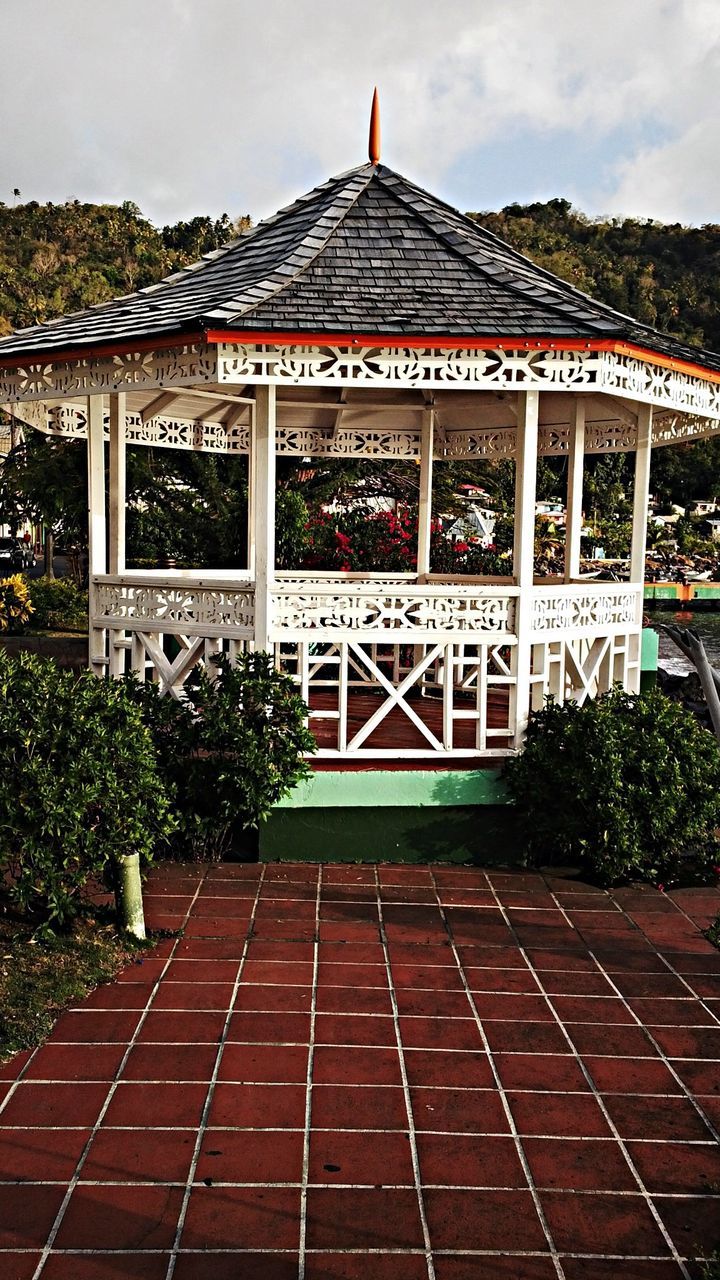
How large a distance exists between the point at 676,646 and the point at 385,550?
22.3 ft

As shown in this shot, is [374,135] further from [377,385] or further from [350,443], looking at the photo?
[377,385]

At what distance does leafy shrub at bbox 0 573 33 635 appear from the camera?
1425 centimetres

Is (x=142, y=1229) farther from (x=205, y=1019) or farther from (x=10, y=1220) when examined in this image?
(x=205, y=1019)

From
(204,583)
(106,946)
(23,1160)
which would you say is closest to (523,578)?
(204,583)

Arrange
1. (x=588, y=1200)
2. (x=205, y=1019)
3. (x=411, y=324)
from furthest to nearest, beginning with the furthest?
(x=411, y=324)
(x=205, y=1019)
(x=588, y=1200)

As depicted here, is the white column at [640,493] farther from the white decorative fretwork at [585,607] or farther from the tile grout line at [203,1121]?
the tile grout line at [203,1121]

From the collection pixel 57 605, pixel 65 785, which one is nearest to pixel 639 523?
pixel 65 785

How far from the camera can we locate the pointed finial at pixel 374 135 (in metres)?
8.45

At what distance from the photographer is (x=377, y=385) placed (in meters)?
6.58

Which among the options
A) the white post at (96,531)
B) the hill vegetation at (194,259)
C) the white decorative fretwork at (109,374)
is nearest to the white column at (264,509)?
the white decorative fretwork at (109,374)

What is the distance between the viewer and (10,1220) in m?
3.20

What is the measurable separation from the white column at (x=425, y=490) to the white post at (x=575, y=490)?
4.65ft

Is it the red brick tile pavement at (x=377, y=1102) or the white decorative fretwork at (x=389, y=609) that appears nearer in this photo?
the red brick tile pavement at (x=377, y=1102)

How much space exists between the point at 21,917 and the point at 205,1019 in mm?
1404
